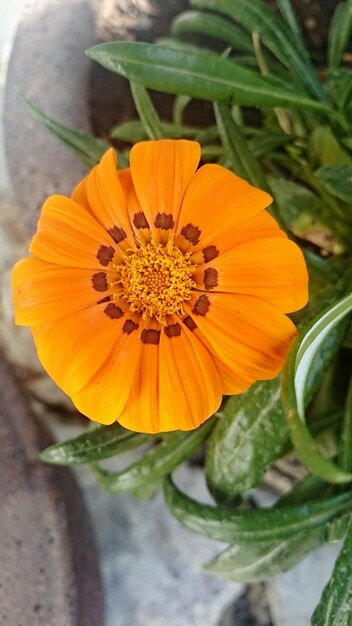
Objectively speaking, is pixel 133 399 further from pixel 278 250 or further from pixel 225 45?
pixel 225 45

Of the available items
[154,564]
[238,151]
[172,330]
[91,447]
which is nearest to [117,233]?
[172,330]

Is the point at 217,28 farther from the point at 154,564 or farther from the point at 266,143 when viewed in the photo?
the point at 154,564

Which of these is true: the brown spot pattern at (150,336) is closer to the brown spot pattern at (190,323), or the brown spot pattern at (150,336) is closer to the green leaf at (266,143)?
the brown spot pattern at (190,323)

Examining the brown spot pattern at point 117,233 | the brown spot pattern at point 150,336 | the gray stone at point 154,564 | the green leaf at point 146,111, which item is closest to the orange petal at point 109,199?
the brown spot pattern at point 117,233

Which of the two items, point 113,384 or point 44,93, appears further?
point 44,93

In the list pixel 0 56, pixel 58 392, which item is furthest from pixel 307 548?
pixel 0 56

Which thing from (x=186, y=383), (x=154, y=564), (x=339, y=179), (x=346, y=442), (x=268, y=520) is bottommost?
(x=154, y=564)

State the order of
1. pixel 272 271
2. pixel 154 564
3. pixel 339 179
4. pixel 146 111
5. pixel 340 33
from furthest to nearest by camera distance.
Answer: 1. pixel 154 564
2. pixel 340 33
3. pixel 146 111
4. pixel 339 179
5. pixel 272 271
